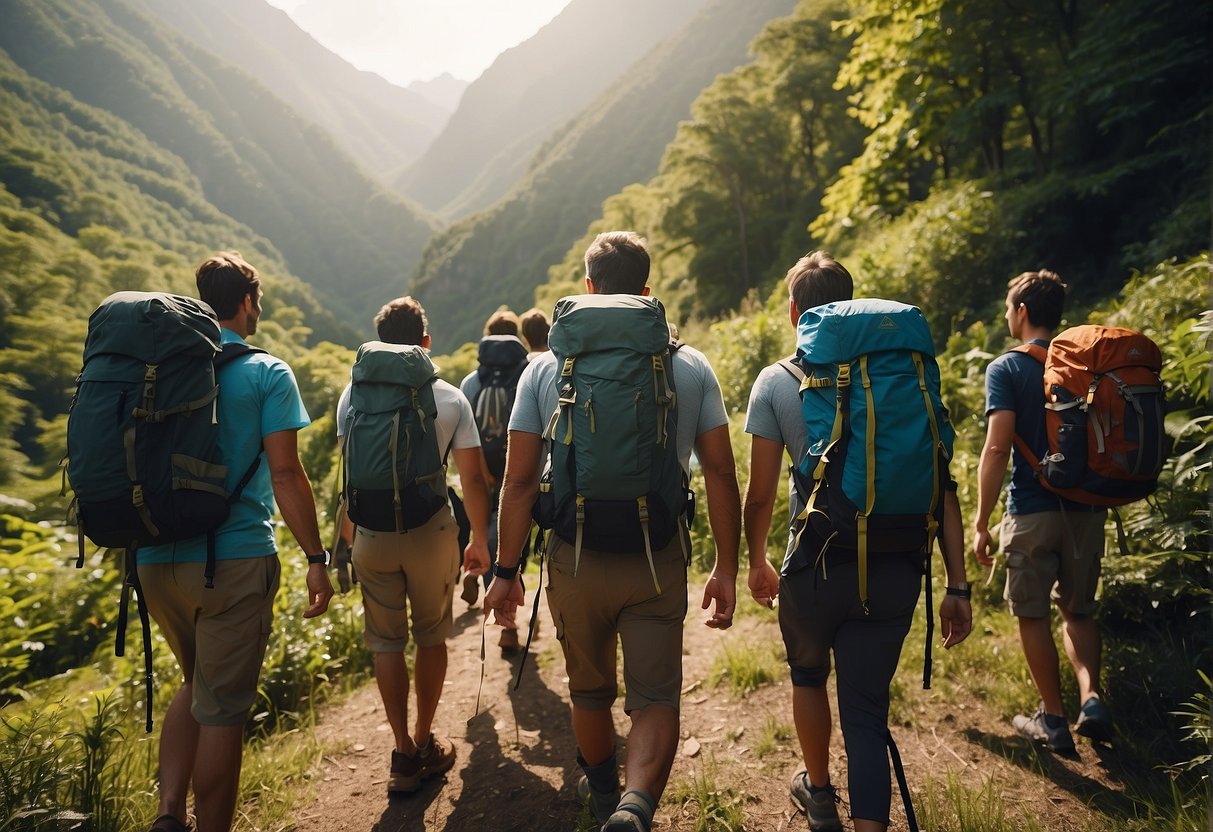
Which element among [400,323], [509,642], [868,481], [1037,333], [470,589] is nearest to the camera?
[868,481]

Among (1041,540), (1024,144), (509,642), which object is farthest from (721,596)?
(1024,144)

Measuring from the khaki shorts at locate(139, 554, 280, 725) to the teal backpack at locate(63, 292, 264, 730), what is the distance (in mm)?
107

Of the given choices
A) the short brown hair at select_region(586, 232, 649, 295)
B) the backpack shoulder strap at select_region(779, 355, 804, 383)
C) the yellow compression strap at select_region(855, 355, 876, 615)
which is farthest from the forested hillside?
the short brown hair at select_region(586, 232, 649, 295)

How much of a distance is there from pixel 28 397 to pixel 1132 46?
5250 centimetres

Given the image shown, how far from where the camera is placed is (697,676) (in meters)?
4.23

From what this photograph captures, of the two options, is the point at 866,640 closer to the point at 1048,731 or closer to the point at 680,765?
the point at 680,765

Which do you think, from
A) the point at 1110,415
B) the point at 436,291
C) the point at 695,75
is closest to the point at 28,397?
the point at 1110,415

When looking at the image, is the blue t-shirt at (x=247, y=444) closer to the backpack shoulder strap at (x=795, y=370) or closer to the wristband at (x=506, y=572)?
the wristband at (x=506, y=572)

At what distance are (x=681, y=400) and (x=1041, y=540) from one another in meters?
2.15

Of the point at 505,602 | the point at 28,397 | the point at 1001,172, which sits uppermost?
the point at 1001,172

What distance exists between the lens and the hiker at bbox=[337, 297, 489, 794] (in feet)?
9.85

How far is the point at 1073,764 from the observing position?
3.01 metres

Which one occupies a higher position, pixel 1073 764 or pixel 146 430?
pixel 146 430

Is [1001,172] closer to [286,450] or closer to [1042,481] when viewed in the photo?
[1042,481]
